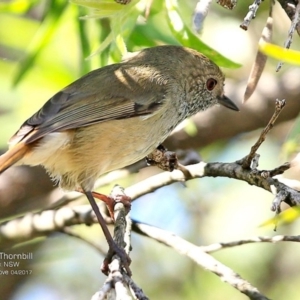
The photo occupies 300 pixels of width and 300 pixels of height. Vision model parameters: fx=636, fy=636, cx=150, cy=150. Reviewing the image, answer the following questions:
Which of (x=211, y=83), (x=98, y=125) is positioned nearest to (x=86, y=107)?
(x=98, y=125)

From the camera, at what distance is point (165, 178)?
3191 millimetres

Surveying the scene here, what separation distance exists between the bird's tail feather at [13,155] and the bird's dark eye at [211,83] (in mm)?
1298

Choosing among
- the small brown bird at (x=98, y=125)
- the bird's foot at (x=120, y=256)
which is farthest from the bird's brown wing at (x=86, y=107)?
the bird's foot at (x=120, y=256)

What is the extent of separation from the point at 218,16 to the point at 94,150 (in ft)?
7.34

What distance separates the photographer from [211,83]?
153 inches

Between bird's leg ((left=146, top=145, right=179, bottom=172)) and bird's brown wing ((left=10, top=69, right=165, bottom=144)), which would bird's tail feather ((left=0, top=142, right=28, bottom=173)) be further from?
bird's leg ((left=146, top=145, right=179, bottom=172))

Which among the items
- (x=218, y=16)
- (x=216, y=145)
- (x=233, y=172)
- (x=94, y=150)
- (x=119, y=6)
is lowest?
(x=233, y=172)

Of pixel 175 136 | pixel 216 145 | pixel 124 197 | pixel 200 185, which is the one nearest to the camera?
pixel 124 197

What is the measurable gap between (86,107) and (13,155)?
463 millimetres

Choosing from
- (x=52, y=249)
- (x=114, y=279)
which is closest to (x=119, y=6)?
(x=114, y=279)

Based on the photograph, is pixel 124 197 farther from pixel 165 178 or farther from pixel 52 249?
pixel 52 249

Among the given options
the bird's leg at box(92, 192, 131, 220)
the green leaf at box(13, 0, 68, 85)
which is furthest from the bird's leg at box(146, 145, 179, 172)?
the green leaf at box(13, 0, 68, 85)

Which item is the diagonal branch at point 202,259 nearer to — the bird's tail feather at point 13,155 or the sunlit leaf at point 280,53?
the bird's tail feather at point 13,155

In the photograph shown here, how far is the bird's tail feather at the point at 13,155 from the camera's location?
3.02 metres
